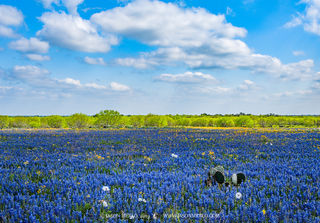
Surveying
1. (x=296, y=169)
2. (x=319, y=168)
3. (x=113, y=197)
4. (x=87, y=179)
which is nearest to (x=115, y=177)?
(x=87, y=179)

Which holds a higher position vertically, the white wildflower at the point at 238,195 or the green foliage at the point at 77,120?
the green foliage at the point at 77,120

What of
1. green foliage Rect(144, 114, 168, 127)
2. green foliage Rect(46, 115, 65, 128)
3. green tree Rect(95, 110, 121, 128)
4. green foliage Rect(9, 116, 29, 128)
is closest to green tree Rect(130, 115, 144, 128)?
green foliage Rect(144, 114, 168, 127)

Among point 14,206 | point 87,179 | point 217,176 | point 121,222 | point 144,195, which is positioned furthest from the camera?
point 87,179

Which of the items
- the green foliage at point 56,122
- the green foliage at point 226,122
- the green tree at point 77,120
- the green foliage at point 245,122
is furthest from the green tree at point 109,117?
the green foliage at point 245,122

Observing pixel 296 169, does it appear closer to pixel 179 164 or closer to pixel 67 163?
pixel 179 164

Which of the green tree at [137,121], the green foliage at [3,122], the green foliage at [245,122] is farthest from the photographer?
the green tree at [137,121]

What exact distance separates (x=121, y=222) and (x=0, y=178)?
4517 mm

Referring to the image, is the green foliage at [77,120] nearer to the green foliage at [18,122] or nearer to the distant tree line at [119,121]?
the distant tree line at [119,121]

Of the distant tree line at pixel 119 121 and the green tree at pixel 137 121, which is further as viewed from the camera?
the green tree at pixel 137 121

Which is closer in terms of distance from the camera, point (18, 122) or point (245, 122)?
point (245, 122)

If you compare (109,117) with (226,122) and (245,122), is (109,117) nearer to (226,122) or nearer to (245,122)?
(226,122)

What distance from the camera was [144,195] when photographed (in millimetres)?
4762

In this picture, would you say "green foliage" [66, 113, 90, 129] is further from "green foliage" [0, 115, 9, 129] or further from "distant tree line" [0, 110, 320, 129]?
"green foliage" [0, 115, 9, 129]

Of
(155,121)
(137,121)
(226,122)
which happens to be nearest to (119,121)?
(155,121)
